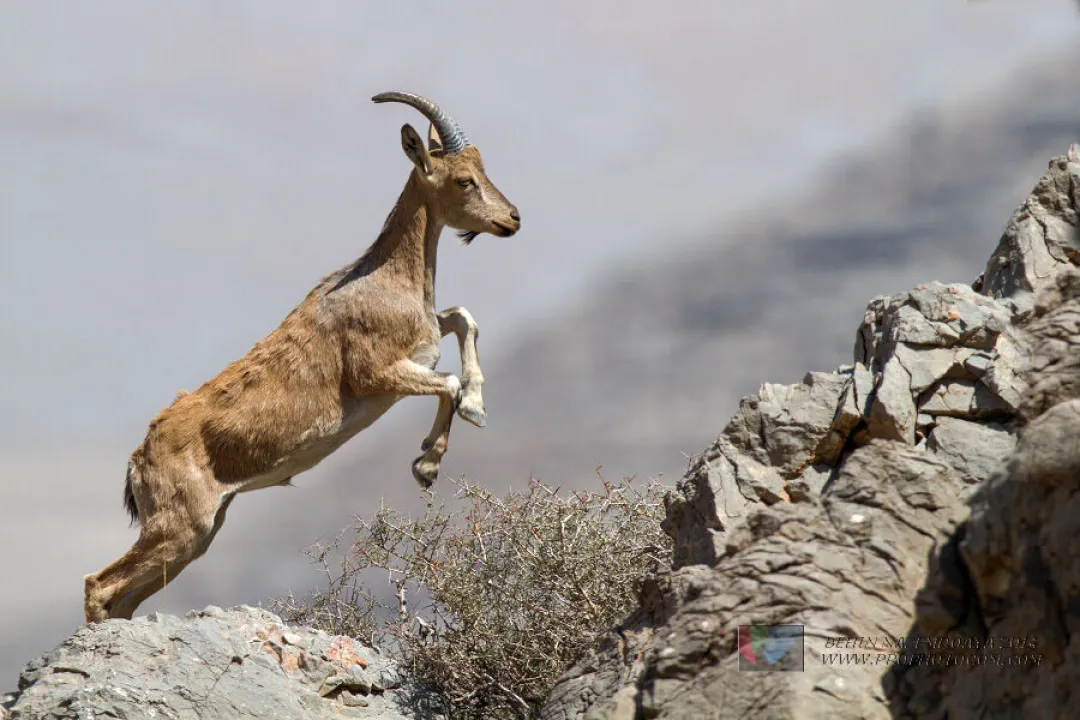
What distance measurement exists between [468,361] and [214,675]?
3.25m

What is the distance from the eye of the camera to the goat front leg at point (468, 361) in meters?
9.93

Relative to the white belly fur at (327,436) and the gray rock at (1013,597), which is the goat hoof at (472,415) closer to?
the white belly fur at (327,436)

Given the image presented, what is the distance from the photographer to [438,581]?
34.8ft

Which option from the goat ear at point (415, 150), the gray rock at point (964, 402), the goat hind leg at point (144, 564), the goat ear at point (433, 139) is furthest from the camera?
the goat ear at point (433, 139)

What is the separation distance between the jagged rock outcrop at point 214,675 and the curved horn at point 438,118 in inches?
170

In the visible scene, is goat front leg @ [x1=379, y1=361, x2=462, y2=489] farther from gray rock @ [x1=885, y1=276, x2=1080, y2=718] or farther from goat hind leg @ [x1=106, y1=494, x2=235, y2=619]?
gray rock @ [x1=885, y1=276, x2=1080, y2=718]

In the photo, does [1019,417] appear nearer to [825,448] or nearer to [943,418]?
[943,418]

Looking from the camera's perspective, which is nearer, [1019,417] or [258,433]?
[1019,417]

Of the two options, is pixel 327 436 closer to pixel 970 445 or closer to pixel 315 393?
pixel 315 393

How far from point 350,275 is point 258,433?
1624 millimetres

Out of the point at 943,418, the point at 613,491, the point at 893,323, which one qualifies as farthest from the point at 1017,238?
the point at 613,491

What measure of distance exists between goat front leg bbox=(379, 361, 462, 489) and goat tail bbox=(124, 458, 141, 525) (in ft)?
7.25

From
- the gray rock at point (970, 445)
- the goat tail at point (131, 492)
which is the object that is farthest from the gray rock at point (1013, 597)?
the goat tail at point (131, 492)

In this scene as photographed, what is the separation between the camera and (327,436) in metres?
10.1
